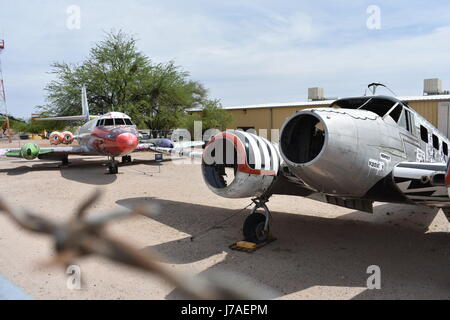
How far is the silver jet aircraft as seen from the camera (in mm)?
5402

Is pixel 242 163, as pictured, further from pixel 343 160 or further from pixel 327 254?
pixel 327 254

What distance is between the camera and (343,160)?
532 centimetres

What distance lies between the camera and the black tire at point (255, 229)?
24.6ft

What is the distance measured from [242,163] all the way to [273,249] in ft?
6.39

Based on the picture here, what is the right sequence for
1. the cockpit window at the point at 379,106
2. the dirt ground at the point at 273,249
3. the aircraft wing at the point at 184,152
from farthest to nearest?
the aircraft wing at the point at 184,152 < the cockpit window at the point at 379,106 < the dirt ground at the point at 273,249

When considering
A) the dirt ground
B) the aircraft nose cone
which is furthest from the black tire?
the aircraft nose cone

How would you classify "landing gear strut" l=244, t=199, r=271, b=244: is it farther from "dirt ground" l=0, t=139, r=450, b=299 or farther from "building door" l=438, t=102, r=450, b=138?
"building door" l=438, t=102, r=450, b=138

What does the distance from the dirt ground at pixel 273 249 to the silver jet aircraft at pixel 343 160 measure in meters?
0.98

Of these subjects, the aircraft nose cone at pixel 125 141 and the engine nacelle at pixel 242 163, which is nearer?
the engine nacelle at pixel 242 163

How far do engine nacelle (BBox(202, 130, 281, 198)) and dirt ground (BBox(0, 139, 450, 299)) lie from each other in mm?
1270

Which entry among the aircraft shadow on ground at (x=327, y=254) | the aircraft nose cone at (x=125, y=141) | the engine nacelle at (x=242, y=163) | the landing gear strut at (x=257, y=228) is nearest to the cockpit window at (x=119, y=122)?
the aircraft nose cone at (x=125, y=141)

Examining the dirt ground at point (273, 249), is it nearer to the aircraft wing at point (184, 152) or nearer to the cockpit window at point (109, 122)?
the aircraft wing at point (184, 152)
